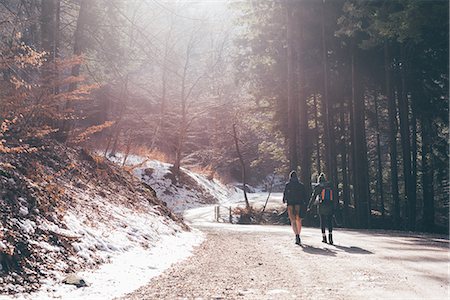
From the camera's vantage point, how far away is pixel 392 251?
386 inches

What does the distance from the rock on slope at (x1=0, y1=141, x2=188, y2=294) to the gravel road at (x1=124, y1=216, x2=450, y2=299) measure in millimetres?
1317

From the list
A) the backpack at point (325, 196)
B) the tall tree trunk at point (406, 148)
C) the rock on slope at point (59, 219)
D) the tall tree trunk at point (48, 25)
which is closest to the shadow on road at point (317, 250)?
the backpack at point (325, 196)

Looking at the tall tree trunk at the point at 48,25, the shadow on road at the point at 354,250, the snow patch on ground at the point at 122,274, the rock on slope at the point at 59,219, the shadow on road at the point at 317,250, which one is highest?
the tall tree trunk at the point at 48,25

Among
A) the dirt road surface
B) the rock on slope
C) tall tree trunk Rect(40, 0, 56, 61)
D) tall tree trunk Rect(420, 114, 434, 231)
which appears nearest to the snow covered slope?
the rock on slope

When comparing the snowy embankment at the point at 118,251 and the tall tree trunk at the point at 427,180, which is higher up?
the tall tree trunk at the point at 427,180

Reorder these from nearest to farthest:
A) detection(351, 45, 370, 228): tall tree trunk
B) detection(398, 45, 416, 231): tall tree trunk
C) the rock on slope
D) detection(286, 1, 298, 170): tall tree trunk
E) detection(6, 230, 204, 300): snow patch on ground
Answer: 1. detection(6, 230, 204, 300): snow patch on ground
2. the rock on slope
3. detection(398, 45, 416, 231): tall tree trunk
4. detection(351, 45, 370, 228): tall tree trunk
5. detection(286, 1, 298, 170): tall tree trunk

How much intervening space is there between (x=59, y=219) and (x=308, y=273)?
4449mm

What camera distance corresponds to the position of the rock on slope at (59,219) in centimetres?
573

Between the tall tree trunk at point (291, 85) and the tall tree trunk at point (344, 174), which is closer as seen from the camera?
the tall tree trunk at point (291, 85)

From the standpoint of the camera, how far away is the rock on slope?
5.73m

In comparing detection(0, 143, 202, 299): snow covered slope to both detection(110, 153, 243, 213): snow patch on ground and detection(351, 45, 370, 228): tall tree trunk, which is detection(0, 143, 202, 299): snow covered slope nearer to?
detection(351, 45, 370, 228): tall tree trunk

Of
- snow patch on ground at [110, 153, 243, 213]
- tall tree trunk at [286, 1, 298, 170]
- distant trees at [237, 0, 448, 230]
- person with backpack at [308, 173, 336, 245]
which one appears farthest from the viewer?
snow patch on ground at [110, 153, 243, 213]

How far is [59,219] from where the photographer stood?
7414mm

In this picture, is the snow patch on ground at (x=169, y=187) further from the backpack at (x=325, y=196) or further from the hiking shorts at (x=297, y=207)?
the backpack at (x=325, y=196)
